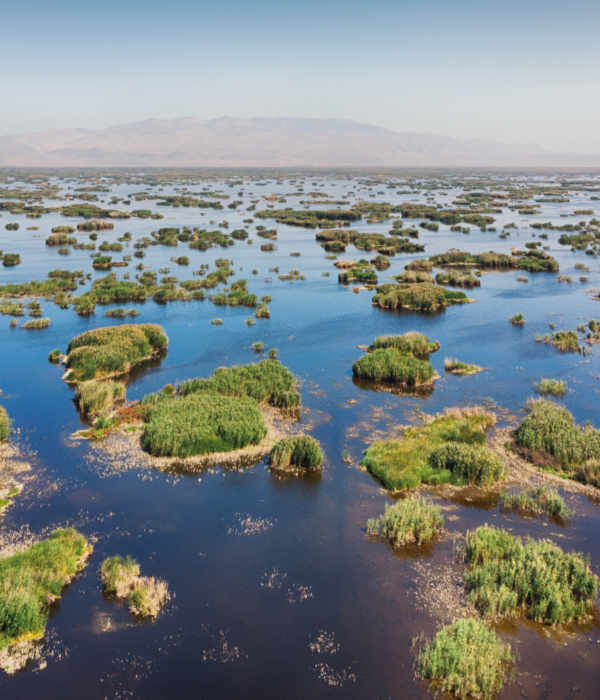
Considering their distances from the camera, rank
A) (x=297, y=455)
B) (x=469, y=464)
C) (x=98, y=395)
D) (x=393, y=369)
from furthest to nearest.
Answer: (x=393, y=369), (x=98, y=395), (x=297, y=455), (x=469, y=464)

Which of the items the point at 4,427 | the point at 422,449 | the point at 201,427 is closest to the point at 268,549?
the point at 201,427

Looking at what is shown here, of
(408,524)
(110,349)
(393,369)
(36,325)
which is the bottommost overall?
(408,524)

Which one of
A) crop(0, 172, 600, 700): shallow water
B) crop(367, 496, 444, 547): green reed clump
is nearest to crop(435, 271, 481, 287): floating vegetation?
crop(0, 172, 600, 700): shallow water

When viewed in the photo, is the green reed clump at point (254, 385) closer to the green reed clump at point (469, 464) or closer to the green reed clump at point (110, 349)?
the green reed clump at point (110, 349)

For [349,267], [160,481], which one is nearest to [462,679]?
[160,481]

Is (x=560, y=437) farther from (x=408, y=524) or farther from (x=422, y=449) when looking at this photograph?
(x=408, y=524)

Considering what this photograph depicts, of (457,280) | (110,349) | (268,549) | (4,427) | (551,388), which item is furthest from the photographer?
(457,280)

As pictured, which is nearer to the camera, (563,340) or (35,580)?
(35,580)
